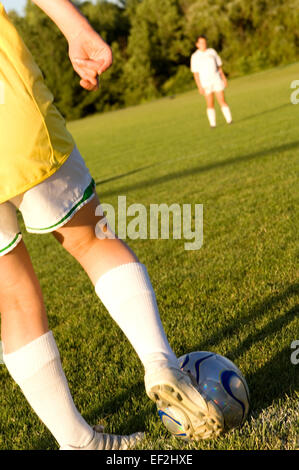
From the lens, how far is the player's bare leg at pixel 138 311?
1750 mm

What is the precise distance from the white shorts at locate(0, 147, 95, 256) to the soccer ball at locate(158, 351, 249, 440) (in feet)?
2.34

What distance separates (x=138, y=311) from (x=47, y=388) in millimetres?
385

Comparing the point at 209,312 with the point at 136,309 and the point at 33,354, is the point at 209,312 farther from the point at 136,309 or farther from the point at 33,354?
the point at 33,354

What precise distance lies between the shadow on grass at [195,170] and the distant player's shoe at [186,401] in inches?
264

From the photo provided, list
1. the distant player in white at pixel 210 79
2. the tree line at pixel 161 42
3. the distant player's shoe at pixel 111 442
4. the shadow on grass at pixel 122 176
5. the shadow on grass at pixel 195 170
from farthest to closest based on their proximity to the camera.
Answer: the tree line at pixel 161 42
the distant player in white at pixel 210 79
the shadow on grass at pixel 122 176
the shadow on grass at pixel 195 170
the distant player's shoe at pixel 111 442

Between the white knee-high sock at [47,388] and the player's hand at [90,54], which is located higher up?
the player's hand at [90,54]

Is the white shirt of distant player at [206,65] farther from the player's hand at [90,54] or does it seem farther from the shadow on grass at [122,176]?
the player's hand at [90,54]

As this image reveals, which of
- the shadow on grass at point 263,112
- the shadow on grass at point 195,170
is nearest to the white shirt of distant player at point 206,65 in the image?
the shadow on grass at point 263,112

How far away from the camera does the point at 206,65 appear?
15672mm

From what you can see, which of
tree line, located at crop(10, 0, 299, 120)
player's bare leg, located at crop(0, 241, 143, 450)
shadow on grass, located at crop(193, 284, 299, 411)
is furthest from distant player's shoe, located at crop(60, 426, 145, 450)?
tree line, located at crop(10, 0, 299, 120)

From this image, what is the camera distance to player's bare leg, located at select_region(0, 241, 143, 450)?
1806 mm
